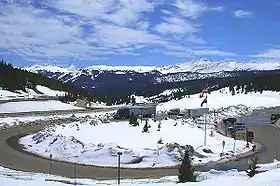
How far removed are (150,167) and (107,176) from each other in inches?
199

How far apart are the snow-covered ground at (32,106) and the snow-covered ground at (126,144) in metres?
34.9

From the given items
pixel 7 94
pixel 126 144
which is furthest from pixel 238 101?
pixel 126 144

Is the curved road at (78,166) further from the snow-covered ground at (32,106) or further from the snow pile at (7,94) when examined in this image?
the snow pile at (7,94)

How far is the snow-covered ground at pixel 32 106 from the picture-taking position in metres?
88.8

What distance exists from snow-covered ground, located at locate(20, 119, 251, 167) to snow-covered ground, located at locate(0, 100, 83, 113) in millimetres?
34935

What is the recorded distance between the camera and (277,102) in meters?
132

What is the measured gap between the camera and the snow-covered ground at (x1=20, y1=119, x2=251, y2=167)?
4112 cm

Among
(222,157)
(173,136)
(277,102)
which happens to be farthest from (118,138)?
(277,102)

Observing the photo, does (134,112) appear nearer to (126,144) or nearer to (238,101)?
(126,144)

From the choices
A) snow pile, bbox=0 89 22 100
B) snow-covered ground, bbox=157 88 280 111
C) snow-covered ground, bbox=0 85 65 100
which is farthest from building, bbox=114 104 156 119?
snow-covered ground, bbox=157 88 280 111

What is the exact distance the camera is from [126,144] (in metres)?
44.5

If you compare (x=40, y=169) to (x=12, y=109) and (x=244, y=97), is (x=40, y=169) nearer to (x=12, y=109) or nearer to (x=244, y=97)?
(x=12, y=109)

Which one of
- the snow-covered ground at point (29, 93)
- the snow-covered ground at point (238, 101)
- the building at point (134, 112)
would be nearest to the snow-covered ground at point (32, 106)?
the snow-covered ground at point (29, 93)

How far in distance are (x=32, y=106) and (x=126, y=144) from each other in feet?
179
